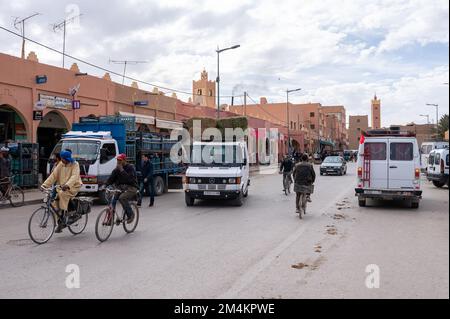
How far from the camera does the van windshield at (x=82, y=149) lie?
14.7 m

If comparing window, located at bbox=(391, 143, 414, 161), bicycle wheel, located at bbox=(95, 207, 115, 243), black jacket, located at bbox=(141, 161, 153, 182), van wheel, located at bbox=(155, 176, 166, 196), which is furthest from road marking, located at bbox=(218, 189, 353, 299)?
van wheel, located at bbox=(155, 176, 166, 196)

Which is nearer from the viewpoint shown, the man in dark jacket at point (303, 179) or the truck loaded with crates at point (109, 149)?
the man in dark jacket at point (303, 179)

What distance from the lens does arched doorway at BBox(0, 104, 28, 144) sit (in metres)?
20.2

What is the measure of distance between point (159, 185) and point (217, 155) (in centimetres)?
433

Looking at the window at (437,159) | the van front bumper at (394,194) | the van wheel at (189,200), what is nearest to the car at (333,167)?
the window at (437,159)

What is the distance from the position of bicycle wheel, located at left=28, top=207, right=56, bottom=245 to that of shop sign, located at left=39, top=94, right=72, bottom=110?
13434 millimetres

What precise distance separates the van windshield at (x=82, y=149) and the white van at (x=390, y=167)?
28.3 ft

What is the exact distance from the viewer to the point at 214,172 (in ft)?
46.9

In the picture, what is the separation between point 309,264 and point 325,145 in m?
89.7

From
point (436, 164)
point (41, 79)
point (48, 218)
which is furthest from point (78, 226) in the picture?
point (436, 164)

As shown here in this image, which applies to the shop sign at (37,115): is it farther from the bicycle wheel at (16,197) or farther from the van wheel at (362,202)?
the van wheel at (362,202)

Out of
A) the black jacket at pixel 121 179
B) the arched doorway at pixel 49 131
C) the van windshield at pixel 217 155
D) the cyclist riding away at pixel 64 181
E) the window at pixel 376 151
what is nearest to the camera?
the cyclist riding away at pixel 64 181

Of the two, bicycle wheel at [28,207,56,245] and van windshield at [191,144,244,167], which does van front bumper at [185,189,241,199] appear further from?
bicycle wheel at [28,207,56,245]

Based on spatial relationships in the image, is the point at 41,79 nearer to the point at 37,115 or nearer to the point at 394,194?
the point at 37,115
